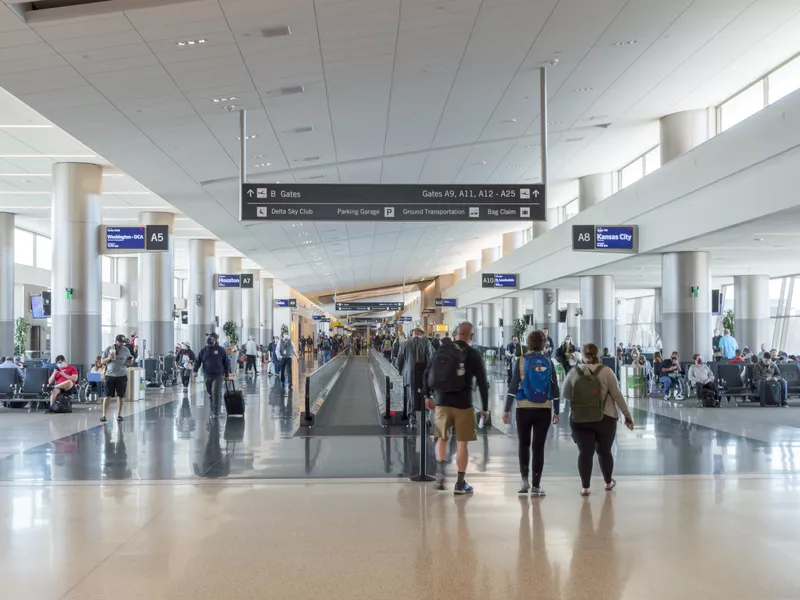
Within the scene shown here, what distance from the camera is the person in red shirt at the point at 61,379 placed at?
17516 mm

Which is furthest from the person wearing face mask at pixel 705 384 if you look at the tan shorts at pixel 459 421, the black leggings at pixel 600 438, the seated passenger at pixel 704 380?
the tan shorts at pixel 459 421

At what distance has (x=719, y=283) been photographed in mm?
39469

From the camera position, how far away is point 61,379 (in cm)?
1784

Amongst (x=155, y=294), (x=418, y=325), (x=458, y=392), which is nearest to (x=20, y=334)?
(x=155, y=294)

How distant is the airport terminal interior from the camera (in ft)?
19.9

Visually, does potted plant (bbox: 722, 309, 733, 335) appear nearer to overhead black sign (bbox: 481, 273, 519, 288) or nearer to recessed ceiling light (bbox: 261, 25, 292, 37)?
overhead black sign (bbox: 481, 273, 519, 288)

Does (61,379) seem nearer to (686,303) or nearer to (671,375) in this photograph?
(671,375)

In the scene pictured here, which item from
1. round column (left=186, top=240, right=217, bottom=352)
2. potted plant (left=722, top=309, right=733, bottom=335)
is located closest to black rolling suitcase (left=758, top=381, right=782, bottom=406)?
potted plant (left=722, top=309, right=733, bottom=335)

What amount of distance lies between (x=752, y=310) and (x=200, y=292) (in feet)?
79.4

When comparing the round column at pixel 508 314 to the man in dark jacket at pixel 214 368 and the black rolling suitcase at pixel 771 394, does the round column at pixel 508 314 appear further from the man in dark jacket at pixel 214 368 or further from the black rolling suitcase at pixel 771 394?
the man in dark jacket at pixel 214 368

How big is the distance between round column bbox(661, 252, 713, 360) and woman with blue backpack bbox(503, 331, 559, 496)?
1375cm

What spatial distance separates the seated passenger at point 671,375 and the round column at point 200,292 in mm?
21989

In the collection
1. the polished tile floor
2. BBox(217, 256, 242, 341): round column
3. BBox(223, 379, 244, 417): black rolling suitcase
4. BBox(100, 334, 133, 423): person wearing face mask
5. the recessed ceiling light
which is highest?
the recessed ceiling light

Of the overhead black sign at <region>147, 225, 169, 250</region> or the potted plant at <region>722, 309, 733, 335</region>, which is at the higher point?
the overhead black sign at <region>147, 225, 169, 250</region>
